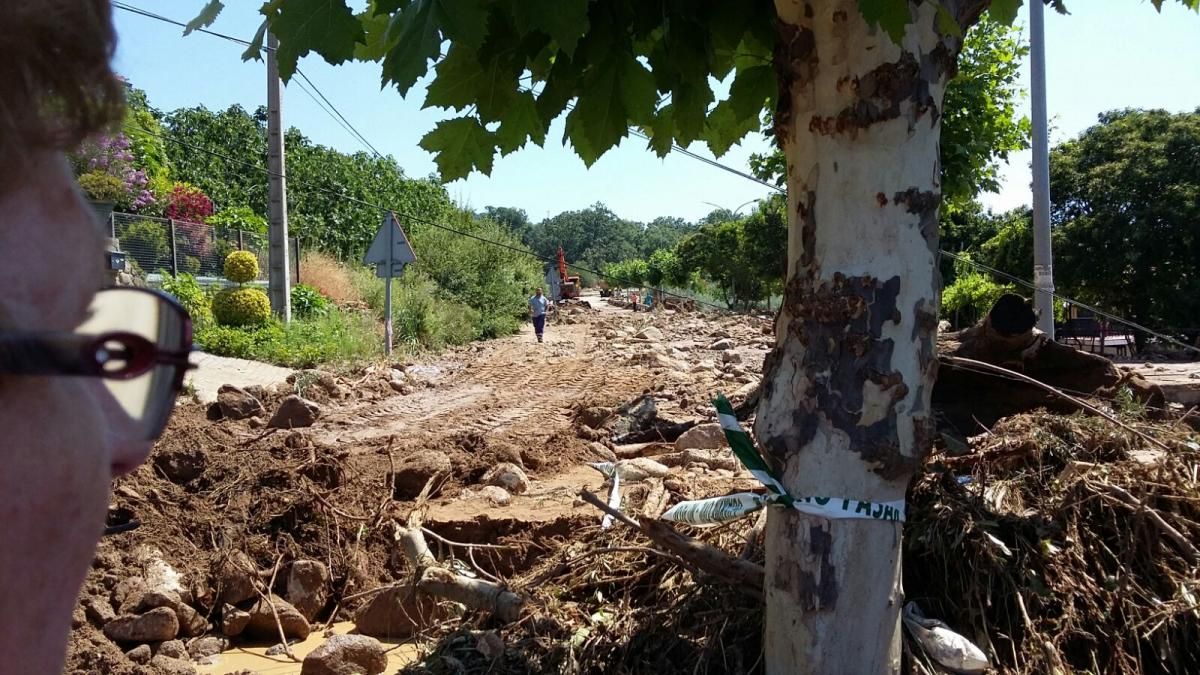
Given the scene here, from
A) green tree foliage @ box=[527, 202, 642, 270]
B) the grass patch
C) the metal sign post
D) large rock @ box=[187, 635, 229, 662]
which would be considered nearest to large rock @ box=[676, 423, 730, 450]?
large rock @ box=[187, 635, 229, 662]

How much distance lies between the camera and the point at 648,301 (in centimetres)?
4828

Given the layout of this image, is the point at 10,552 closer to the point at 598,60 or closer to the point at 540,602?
the point at 598,60

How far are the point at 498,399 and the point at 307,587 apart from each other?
21.2ft

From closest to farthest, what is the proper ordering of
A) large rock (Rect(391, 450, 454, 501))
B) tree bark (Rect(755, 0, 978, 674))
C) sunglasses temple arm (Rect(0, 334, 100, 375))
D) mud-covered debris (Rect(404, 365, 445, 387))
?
sunglasses temple arm (Rect(0, 334, 100, 375)), tree bark (Rect(755, 0, 978, 674)), large rock (Rect(391, 450, 454, 501)), mud-covered debris (Rect(404, 365, 445, 387))

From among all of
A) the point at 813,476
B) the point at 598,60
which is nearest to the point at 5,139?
the point at 598,60

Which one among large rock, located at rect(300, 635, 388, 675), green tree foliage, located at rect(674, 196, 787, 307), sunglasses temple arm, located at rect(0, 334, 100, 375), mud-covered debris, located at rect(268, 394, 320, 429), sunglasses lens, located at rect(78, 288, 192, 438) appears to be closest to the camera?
sunglasses temple arm, located at rect(0, 334, 100, 375)

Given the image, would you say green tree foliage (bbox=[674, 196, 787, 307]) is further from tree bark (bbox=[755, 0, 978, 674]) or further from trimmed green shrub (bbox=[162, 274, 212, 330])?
tree bark (bbox=[755, 0, 978, 674])

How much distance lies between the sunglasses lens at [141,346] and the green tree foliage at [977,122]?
256 inches

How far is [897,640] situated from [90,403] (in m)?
2.27

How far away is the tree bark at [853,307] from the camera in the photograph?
2.21 m

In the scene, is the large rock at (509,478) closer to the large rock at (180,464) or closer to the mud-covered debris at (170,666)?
the large rock at (180,464)

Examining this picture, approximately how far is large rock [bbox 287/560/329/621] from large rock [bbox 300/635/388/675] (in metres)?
1.07

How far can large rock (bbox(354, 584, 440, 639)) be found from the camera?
457cm

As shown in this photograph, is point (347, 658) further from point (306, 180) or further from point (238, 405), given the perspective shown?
point (306, 180)
